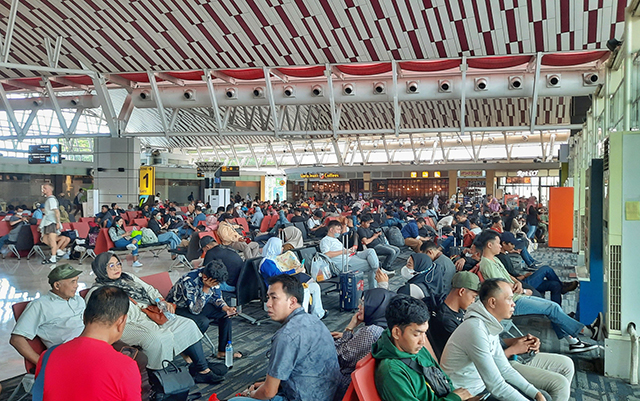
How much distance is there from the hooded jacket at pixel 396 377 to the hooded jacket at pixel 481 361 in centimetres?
43

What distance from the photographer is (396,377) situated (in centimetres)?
231

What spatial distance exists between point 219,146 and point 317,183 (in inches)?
337

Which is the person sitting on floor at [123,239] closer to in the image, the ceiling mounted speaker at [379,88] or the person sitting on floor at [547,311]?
the person sitting on floor at [547,311]

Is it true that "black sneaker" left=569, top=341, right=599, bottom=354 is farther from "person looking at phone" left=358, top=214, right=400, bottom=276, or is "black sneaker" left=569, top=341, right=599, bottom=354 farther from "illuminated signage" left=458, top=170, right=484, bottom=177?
"illuminated signage" left=458, top=170, right=484, bottom=177

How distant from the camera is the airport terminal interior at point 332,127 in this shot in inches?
185

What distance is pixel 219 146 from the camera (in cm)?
4019

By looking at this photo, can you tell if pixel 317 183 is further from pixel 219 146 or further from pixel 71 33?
pixel 71 33

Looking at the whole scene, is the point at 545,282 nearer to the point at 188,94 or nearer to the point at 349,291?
the point at 349,291

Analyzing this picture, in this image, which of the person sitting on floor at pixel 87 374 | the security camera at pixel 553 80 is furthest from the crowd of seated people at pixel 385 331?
the security camera at pixel 553 80

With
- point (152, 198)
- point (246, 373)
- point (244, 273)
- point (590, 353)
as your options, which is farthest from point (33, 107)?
point (590, 353)

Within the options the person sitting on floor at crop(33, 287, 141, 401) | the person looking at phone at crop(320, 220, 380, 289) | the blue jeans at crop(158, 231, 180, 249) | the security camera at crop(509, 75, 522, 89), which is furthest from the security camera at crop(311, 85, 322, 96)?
the person sitting on floor at crop(33, 287, 141, 401)

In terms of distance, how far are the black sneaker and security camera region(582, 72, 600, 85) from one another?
10.6m

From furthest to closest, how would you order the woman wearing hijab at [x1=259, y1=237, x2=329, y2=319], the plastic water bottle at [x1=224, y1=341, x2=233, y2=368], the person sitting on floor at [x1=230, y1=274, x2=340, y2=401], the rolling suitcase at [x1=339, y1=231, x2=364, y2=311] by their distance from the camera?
the rolling suitcase at [x1=339, y1=231, x2=364, y2=311] < the woman wearing hijab at [x1=259, y1=237, x2=329, y2=319] < the plastic water bottle at [x1=224, y1=341, x2=233, y2=368] < the person sitting on floor at [x1=230, y1=274, x2=340, y2=401]

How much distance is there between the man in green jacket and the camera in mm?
2312
